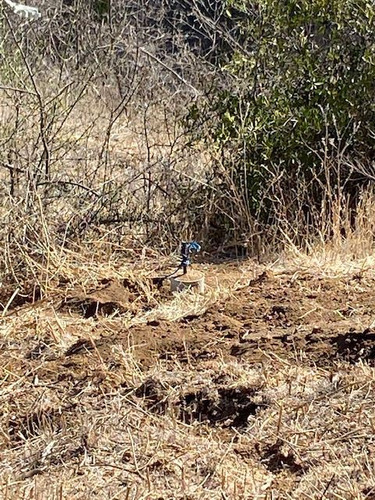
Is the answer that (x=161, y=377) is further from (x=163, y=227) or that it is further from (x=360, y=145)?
(x=360, y=145)

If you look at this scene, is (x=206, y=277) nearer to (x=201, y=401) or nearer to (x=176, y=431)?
(x=201, y=401)

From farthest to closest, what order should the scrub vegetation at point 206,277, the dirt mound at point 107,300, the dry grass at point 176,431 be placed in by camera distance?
the dirt mound at point 107,300, the scrub vegetation at point 206,277, the dry grass at point 176,431

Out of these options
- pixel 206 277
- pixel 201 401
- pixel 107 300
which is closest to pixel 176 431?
pixel 201 401

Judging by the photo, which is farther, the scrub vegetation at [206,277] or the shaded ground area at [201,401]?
the scrub vegetation at [206,277]

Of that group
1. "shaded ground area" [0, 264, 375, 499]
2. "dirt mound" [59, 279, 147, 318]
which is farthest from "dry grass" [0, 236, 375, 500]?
"dirt mound" [59, 279, 147, 318]

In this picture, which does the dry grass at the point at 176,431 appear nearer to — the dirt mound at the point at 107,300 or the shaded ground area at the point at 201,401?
the shaded ground area at the point at 201,401

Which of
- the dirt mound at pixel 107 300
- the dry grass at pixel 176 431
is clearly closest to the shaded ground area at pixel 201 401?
the dry grass at pixel 176 431

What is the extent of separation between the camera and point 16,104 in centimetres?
645

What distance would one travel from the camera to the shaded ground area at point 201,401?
3.20m

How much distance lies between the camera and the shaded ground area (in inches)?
126

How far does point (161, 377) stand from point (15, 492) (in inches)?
38.5

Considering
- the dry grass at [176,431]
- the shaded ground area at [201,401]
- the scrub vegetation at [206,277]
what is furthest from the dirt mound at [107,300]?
the dry grass at [176,431]

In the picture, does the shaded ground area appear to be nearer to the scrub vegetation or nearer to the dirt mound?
the scrub vegetation

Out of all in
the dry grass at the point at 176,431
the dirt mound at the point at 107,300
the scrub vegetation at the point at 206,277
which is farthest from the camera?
the dirt mound at the point at 107,300
